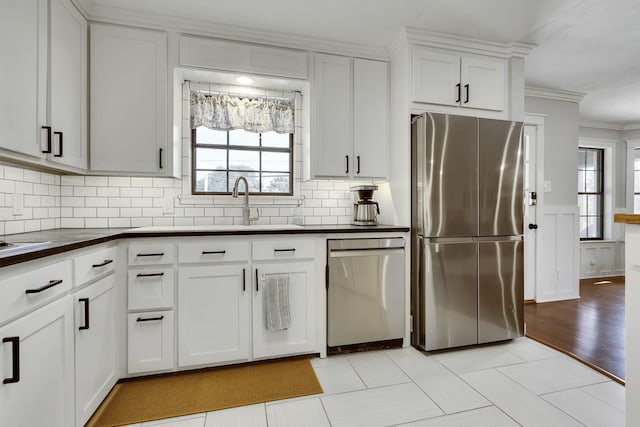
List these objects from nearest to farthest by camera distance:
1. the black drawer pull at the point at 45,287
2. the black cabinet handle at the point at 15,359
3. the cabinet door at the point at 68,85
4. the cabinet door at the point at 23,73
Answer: the black cabinet handle at the point at 15,359
the black drawer pull at the point at 45,287
the cabinet door at the point at 23,73
the cabinet door at the point at 68,85

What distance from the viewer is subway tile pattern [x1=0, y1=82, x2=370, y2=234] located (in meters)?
2.34

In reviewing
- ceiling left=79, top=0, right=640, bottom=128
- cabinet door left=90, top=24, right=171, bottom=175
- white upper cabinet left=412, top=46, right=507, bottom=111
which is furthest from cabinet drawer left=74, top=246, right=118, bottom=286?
white upper cabinet left=412, top=46, right=507, bottom=111

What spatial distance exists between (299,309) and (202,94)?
1980 millimetres

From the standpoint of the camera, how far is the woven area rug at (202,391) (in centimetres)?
178

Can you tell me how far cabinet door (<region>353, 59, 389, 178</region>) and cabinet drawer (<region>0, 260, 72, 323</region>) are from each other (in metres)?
2.10

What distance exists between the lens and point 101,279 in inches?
71.4

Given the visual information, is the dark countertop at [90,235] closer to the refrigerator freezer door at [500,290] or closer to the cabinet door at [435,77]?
the refrigerator freezer door at [500,290]

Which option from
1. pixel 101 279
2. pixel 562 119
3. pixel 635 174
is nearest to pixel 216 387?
pixel 101 279

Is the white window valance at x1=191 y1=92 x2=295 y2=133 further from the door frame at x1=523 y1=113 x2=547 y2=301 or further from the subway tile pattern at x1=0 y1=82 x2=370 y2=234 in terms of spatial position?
the door frame at x1=523 y1=113 x2=547 y2=301

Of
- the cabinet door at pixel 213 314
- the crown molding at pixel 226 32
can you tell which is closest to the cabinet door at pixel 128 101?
the crown molding at pixel 226 32

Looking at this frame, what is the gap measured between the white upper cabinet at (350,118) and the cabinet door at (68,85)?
1652 mm

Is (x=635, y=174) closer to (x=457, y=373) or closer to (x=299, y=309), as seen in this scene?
(x=457, y=373)

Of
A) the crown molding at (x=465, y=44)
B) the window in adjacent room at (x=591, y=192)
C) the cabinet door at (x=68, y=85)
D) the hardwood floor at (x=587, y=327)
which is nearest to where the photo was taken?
the cabinet door at (x=68, y=85)

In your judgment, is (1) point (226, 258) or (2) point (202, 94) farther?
(2) point (202, 94)
